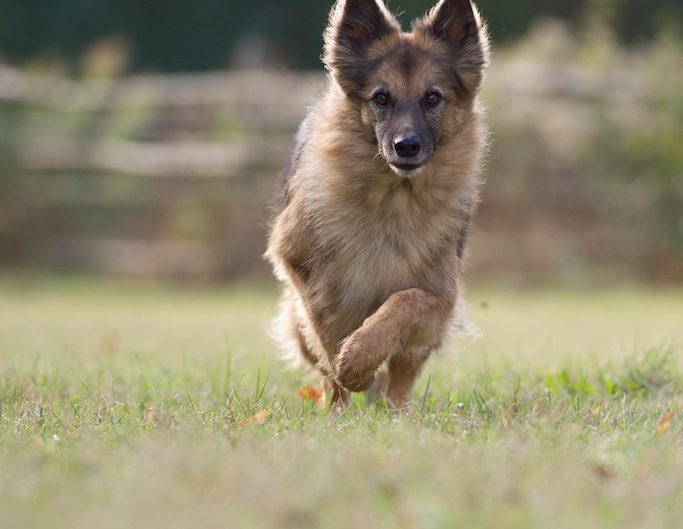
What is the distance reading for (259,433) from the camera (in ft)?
13.4

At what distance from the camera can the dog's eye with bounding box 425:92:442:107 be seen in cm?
575

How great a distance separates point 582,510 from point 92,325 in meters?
→ 9.62

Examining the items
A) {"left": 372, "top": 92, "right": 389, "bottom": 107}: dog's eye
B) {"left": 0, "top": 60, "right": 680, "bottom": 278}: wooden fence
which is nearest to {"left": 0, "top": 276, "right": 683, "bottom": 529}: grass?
{"left": 372, "top": 92, "right": 389, "bottom": 107}: dog's eye

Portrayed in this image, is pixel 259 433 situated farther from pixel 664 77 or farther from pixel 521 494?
pixel 664 77

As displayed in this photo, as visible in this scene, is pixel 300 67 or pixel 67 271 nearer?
pixel 67 271

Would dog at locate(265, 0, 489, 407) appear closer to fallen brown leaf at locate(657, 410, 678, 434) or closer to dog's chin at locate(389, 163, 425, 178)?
dog's chin at locate(389, 163, 425, 178)

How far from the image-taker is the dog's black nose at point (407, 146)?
5.48 metres

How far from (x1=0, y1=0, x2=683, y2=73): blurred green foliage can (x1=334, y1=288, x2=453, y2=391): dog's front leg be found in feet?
61.8

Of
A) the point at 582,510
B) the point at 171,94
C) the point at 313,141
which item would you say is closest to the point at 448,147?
the point at 313,141

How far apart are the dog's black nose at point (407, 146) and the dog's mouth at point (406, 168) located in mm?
44

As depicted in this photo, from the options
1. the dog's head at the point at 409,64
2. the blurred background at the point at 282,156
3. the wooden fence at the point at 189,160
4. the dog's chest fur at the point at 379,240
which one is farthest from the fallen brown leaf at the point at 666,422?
the wooden fence at the point at 189,160

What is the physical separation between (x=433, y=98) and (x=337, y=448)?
8.40 feet

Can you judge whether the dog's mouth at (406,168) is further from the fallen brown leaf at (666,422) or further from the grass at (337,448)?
the fallen brown leaf at (666,422)

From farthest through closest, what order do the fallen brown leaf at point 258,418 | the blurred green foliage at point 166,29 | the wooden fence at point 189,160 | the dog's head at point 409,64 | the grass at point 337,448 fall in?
the blurred green foliage at point 166,29, the wooden fence at point 189,160, the dog's head at point 409,64, the fallen brown leaf at point 258,418, the grass at point 337,448
